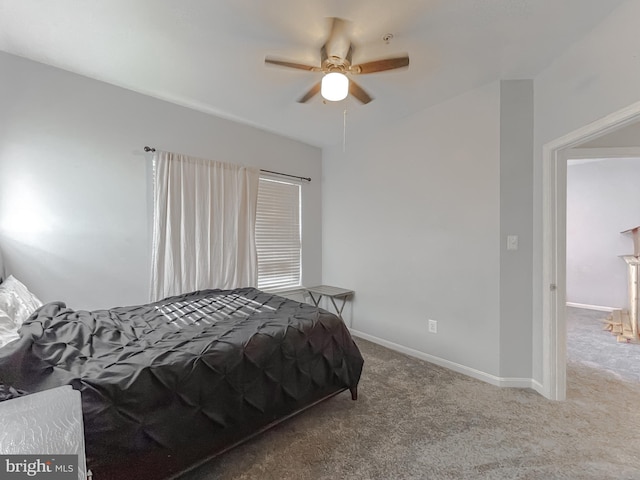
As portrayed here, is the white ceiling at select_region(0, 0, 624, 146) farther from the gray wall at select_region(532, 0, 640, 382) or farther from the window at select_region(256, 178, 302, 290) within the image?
the window at select_region(256, 178, 302, 290)

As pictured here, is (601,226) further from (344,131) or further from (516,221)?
(344,131)

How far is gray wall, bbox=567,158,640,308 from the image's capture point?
454 centimetres

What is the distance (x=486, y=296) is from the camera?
2.51 meters

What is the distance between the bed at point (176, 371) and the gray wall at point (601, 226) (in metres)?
5.18

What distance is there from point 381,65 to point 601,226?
17.6ft

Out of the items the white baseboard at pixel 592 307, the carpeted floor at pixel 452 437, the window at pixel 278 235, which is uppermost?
the window at pixel 278 235

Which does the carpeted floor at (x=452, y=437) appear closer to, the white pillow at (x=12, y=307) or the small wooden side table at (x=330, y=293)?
the white pillow at (x=12, y=307)

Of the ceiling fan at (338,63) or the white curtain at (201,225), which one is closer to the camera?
the ceiling fan at (338,63)

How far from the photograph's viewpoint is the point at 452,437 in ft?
5.90

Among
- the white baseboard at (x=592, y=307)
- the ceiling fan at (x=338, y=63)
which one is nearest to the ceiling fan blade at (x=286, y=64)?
the ceiling fan at (x=338, y=63)

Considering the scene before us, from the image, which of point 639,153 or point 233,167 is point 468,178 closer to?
point 639,153

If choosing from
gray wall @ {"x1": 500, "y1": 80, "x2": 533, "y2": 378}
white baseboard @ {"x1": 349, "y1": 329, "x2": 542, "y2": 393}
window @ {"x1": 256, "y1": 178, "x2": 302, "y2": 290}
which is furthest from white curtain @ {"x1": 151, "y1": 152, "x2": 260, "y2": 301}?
gray wall @ {"x1": 500, "y1": 80, "x2": 533, "y2": 378}

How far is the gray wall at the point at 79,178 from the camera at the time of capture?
2.14m

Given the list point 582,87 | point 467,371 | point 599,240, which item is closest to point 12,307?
point 467,371
